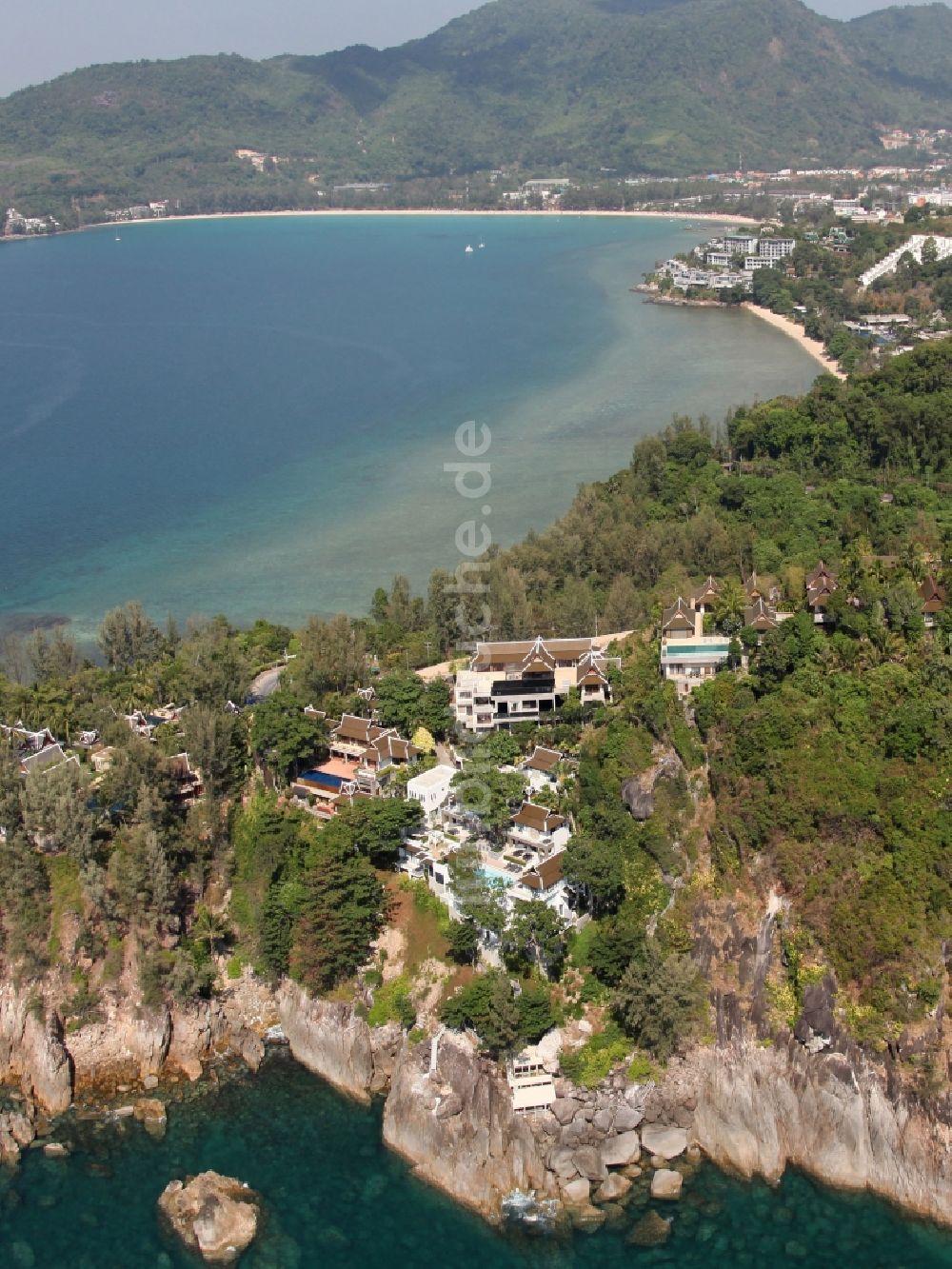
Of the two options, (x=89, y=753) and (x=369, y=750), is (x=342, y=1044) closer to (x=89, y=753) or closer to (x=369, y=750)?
(x=369, y=750)

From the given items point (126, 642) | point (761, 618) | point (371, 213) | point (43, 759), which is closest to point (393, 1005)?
Result: point (43, 759)

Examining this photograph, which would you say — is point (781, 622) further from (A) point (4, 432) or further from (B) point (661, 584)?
(A) point (4, 432)

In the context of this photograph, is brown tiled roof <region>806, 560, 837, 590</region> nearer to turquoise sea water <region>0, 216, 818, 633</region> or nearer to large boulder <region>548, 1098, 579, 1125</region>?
large boulder <region>548, 1098, 579, 1125</region>

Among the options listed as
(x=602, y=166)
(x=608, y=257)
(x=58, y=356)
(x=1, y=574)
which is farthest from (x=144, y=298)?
(x=602, y=166)

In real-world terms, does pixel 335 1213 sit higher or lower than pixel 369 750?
lower

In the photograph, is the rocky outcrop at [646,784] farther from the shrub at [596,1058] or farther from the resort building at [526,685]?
the shrub at [596,1058]

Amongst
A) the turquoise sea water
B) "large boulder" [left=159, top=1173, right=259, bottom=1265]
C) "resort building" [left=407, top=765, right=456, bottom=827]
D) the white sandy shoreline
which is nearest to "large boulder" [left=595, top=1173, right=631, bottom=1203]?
"large boulder" [left=159, top=1173, right=259, bottom=1265]

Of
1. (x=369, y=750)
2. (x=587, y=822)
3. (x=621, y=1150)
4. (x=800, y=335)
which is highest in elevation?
(x=800, y=335)
